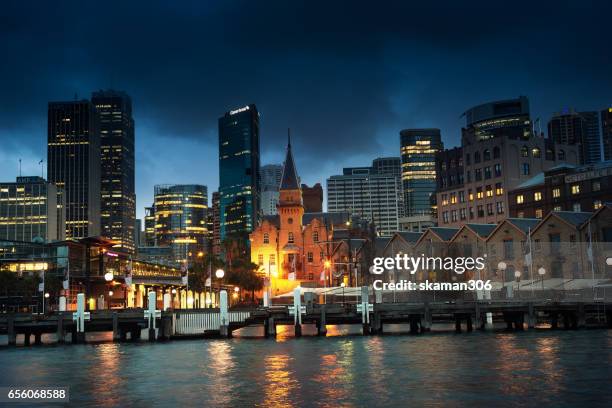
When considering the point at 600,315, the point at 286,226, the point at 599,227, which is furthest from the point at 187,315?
the point at 286,226

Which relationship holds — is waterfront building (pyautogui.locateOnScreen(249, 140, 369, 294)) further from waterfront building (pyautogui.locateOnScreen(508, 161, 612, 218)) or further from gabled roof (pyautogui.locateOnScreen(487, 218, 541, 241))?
gabled roof (pyautogui.locateOnScreen(487, 218, 541, 241))

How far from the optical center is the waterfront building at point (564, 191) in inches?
5285

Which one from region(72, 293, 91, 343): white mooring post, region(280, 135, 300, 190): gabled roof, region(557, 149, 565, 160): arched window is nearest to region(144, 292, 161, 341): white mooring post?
region(72, 293, 91, 343): white mooring post

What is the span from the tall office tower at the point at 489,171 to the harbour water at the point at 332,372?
103001 mm

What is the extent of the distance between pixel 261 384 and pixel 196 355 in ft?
58.5

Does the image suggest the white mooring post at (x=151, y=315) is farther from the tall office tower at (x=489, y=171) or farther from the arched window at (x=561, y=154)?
the arched window at (x=561, y=154)

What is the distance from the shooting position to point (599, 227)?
103000 millimetres

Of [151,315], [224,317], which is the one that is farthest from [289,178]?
[151,315]

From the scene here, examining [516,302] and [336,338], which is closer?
[336,338]

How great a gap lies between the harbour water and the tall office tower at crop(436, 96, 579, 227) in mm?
103001

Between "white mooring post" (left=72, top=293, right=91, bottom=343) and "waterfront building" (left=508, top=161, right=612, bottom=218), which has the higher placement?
"waterfront building" (left=508, top=161, right=612, bottom=218)

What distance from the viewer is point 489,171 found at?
176 metres

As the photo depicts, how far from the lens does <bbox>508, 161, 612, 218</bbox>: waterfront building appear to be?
440 feet

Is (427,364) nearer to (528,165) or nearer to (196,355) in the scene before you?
(196,355)
